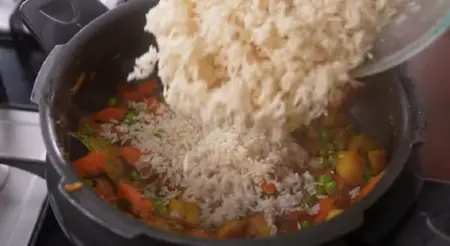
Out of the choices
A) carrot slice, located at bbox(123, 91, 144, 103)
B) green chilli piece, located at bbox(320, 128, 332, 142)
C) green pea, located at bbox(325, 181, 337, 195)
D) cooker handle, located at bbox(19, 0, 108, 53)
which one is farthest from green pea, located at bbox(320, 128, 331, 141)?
cooker handle, located at bbox(19, 0, 108, 53)

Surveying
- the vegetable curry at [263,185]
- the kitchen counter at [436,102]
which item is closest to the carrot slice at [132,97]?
the vegetable curry at [263,185]

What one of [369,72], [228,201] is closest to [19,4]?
[228,201]

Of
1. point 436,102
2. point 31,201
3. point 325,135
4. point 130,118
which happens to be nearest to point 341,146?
point 325,135

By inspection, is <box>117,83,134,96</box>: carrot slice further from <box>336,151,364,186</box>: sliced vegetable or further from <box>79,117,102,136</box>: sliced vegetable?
<box>336,151,364,186</box>: sliced vegetable

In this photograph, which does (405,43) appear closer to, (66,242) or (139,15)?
(139,15)

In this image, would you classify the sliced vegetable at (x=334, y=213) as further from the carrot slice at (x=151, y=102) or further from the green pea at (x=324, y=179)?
the carrot slice at (x=151, y=102)

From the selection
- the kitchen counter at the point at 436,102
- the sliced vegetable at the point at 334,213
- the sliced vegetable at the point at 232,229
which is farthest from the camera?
the kitchen counter at the point at 436,102
